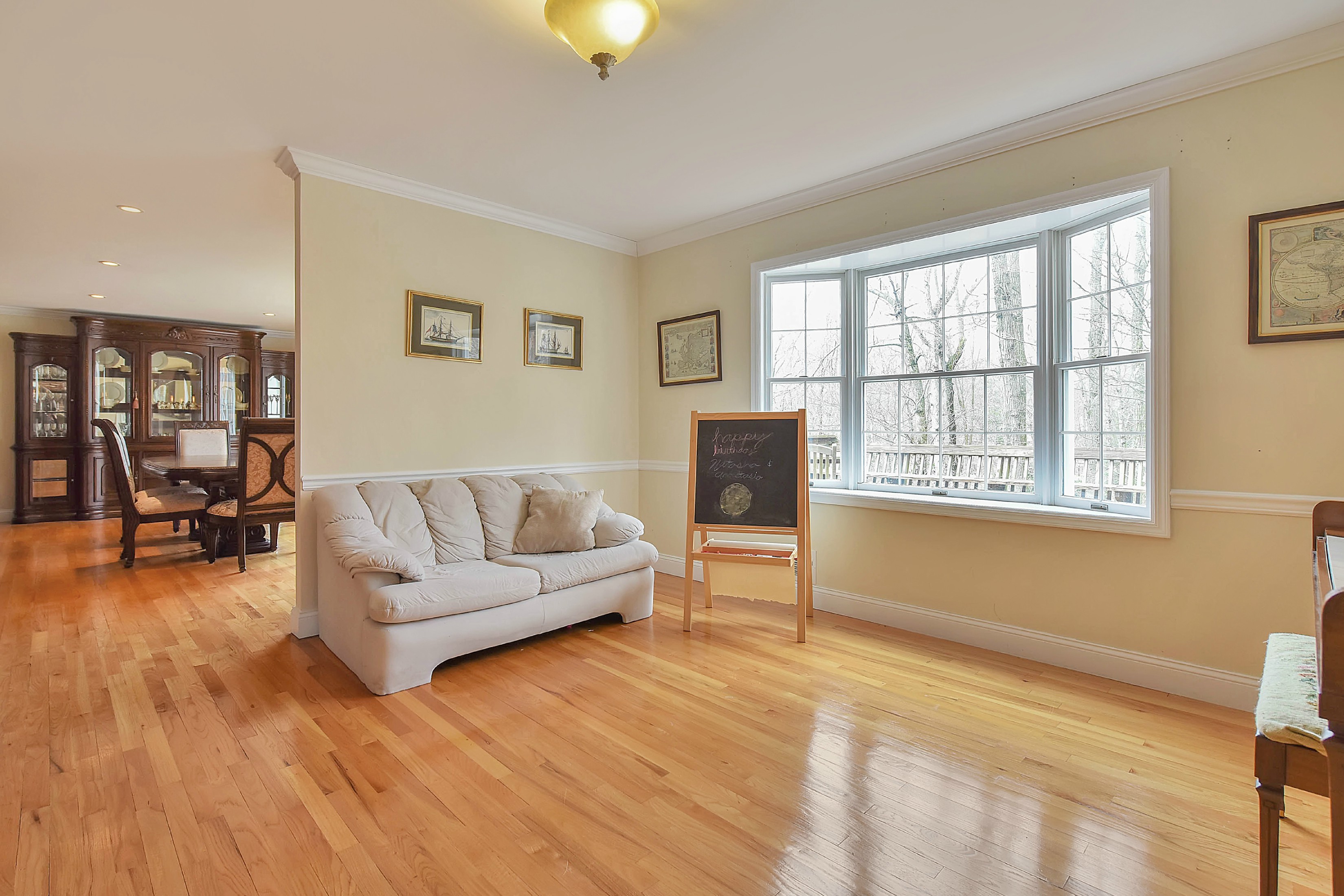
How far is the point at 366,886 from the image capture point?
1.61 m

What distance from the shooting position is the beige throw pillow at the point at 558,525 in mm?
3691

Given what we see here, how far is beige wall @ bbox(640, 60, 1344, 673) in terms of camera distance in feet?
8.10

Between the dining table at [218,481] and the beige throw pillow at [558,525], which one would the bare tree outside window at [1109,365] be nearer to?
the beige throw pillow at [558,525]

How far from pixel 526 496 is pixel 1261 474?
3.61 meters

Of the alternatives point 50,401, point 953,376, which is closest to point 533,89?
→ point 953,376

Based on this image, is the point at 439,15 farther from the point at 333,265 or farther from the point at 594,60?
the point at 333,265

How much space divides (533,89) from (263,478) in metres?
3.79

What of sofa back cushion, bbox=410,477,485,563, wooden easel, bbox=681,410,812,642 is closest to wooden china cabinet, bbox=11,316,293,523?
sofa back cushion, bbox=410,477,485,563

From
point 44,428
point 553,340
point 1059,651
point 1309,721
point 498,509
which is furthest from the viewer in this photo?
point 44,428

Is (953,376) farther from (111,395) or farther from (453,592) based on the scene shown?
(111,395)

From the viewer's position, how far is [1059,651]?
122 inches

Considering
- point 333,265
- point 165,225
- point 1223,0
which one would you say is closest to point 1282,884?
point 1223,0

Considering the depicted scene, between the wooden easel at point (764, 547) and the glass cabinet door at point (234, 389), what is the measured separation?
735 cm

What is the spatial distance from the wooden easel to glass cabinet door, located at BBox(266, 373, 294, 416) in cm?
→ 739
